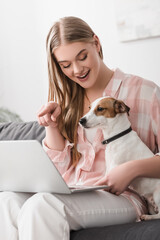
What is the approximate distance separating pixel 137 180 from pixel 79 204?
28 centimetres

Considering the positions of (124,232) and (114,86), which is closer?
(124,232)

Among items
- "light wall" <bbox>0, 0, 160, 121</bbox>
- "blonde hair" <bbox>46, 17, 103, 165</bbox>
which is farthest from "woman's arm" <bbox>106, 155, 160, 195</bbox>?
"light wall" <bbox>0, 0, 160, 121</bbox>

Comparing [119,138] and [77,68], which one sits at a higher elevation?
[77,68]

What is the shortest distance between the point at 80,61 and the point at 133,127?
0.34 m

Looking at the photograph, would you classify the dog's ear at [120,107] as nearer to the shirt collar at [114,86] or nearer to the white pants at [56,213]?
the shirt collar at [114,86]

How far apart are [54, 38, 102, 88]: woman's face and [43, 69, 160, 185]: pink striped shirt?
0.10 metres

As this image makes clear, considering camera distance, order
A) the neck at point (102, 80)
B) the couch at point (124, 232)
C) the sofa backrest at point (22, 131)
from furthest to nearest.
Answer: the sofa backrest at point (22, 131) < the neck at point (102, 80) < the couch at point (124, 232)

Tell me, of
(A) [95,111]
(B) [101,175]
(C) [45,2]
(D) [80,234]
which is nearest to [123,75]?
(A) [95,111]

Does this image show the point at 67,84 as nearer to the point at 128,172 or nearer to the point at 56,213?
the point at 128,172

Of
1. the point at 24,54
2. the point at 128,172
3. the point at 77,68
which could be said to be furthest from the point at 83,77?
the point at 24,54

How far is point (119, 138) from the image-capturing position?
1398 millimetres

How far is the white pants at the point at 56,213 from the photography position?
108cm

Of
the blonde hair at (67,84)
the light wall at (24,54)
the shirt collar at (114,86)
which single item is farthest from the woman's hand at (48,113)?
the light wall at (24,54)

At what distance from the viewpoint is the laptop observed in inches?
42.4
